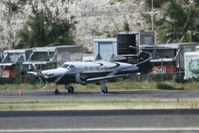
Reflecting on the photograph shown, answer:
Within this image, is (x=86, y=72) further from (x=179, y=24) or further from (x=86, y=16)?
(x=86, y=16)

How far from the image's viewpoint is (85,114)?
1360cm

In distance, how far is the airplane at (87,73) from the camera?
4553 centimetres

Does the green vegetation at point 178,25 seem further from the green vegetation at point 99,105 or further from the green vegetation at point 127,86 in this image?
the green vegetation at point 99,105

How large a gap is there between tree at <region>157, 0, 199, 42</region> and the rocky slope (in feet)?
15.6

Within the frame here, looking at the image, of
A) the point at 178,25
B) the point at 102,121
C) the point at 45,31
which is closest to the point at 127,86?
the point at 178,25

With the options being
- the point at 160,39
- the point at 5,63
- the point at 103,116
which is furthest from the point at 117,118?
the point at 160,39

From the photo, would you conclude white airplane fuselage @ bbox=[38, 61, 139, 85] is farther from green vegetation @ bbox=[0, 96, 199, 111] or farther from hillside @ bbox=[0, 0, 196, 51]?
hillside @ bbox=[0, 0, 196, 51]

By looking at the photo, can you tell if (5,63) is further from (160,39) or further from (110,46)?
(160,39)

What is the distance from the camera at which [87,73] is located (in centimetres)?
4712

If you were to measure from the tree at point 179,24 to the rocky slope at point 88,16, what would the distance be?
477cm

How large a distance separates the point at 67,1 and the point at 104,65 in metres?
34.1

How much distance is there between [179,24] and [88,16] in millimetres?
13992

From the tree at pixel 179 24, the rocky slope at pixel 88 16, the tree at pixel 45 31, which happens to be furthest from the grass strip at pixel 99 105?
the rocky slope at pixel 88 16

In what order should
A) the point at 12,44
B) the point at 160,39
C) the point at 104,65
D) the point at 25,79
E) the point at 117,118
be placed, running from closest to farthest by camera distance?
the point at 117,118 < the point at 104,65 < the point at 25,79 < the point at 160,39 < the point at 12,44
